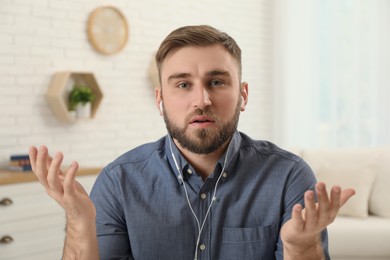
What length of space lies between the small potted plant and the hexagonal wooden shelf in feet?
0.14

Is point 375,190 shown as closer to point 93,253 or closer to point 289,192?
point 289,192

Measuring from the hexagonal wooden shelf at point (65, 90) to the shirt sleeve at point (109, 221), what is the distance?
8.80 feet

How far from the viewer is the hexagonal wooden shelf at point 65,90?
4.52m

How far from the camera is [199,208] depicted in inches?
72.7

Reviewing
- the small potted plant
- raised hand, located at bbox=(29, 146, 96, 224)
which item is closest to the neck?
raised hand, located at bbox=(29, 146, 96, 224)

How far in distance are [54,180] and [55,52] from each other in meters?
3.25

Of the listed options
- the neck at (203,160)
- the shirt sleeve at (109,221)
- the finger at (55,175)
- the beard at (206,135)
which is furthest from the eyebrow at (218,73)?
the finger at (55,175)

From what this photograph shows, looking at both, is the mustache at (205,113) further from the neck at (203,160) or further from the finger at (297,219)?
the finger at (297,219)

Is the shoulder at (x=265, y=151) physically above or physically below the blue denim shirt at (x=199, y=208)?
above

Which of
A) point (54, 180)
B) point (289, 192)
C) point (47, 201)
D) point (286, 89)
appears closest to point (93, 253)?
point (54, 180)

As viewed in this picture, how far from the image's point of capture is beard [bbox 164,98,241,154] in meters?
1.82

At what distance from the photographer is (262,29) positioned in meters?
6.51

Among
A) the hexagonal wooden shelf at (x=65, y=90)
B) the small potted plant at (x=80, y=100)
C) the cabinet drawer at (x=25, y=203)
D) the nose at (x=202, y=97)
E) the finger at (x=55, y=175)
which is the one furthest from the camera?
the small potted plant at (x=80, y=100)

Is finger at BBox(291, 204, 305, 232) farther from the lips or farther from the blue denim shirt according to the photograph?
the lips
